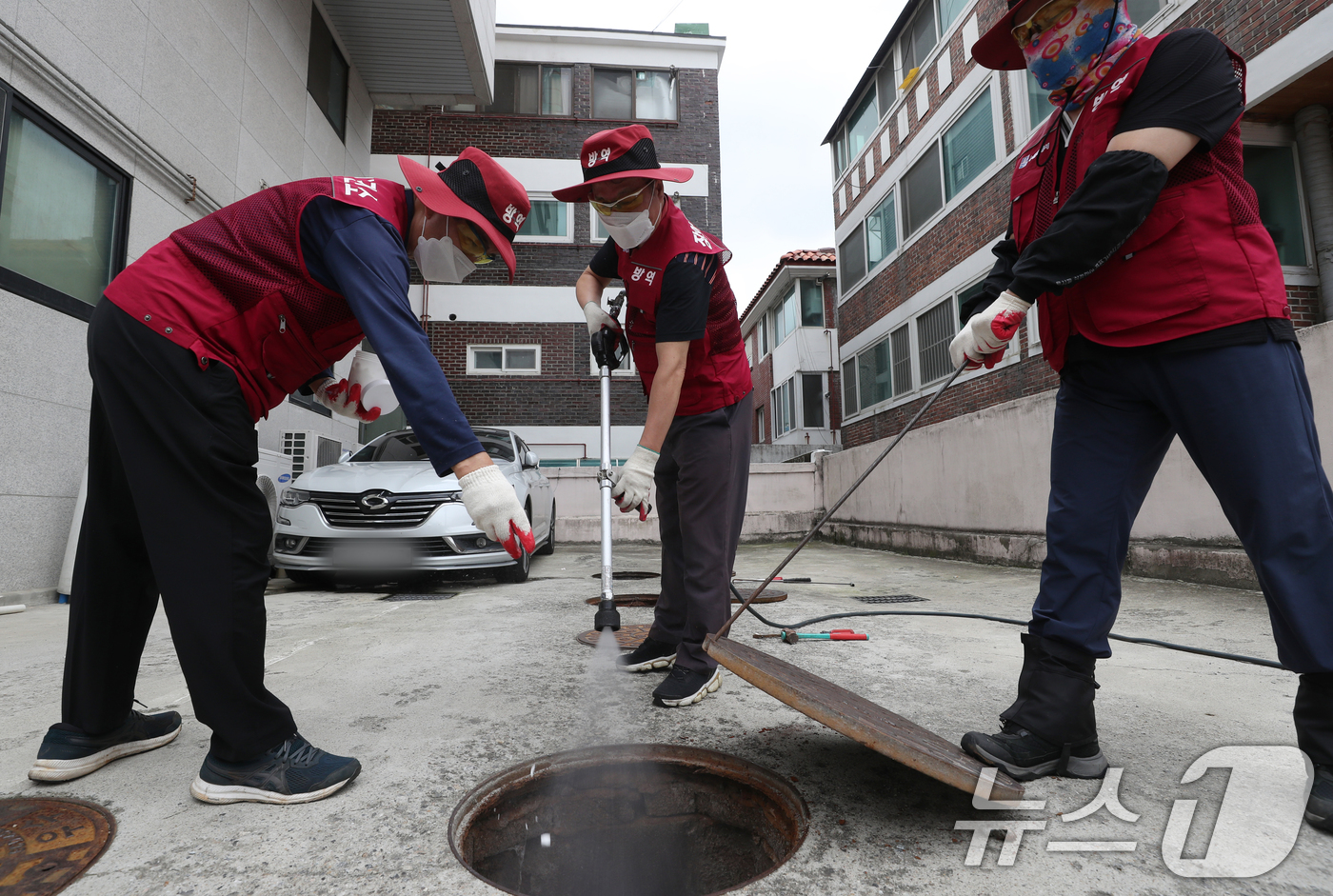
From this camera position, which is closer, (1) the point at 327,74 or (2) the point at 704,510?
(2) the point at 704,510

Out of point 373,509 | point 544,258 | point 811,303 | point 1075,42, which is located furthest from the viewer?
point 811,303

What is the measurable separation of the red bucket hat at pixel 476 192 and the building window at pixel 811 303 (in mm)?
15975

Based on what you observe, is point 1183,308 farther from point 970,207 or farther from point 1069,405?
point 970,207

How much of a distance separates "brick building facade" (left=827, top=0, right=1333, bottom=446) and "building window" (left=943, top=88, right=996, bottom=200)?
0.03 meters

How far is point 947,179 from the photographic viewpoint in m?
10.7

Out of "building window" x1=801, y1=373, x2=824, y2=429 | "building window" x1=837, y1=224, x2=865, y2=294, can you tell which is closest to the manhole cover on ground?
"building window" x1=837, y1=224, x2=865, y2=294

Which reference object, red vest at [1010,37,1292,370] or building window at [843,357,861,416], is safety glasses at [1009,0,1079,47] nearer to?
red vest at [1010,37,1292,370]

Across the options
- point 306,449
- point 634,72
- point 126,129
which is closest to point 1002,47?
point 126,129

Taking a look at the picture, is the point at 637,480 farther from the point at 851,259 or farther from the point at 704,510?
the point at 851,259

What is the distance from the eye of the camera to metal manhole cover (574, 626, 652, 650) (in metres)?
3.09

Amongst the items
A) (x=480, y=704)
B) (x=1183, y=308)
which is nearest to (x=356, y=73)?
(x=480, y=704)

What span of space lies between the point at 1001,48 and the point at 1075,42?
12.0 inches

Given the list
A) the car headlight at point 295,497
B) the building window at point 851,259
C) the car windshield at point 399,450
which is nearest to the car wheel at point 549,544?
the car windshield at point 399,450

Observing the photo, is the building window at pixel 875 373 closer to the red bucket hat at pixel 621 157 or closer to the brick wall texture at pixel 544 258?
the brick wall texture at pixel 544 258
